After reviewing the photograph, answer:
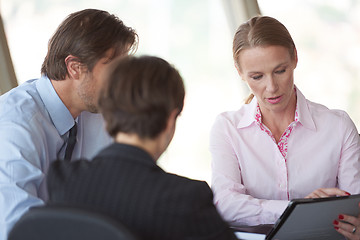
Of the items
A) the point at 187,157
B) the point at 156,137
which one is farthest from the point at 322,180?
the point at 187,157

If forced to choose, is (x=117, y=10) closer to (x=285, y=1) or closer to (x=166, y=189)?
(x=285, y=1)

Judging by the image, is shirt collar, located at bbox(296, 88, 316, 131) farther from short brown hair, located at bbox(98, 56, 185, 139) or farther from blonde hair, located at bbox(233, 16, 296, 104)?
short brown hair, located at bbox(98, 56, 185, 139)

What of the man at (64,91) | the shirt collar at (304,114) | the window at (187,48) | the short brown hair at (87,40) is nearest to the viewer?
the man at (64,91)

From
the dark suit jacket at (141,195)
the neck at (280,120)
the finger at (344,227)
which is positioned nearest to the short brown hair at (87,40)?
the neck at (280,120)

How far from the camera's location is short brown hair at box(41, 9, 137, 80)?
207 centimetres

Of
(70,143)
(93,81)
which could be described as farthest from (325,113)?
(70,143)

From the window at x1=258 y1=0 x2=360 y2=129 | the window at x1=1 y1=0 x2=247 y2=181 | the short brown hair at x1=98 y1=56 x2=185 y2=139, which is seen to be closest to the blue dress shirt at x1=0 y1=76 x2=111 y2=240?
the short brown hair at x1=98 y1=56 x2=185 y2=139

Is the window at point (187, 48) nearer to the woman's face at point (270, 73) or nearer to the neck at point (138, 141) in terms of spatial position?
the woman's face at point (270, 73)

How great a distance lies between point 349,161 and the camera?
2131 mm

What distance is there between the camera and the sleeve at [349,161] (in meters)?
2.10

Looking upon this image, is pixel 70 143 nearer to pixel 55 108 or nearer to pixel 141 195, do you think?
pixel 55 108

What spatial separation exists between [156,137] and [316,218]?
68 cm

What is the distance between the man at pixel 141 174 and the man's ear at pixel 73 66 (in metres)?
0.85

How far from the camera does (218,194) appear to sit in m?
2.10
